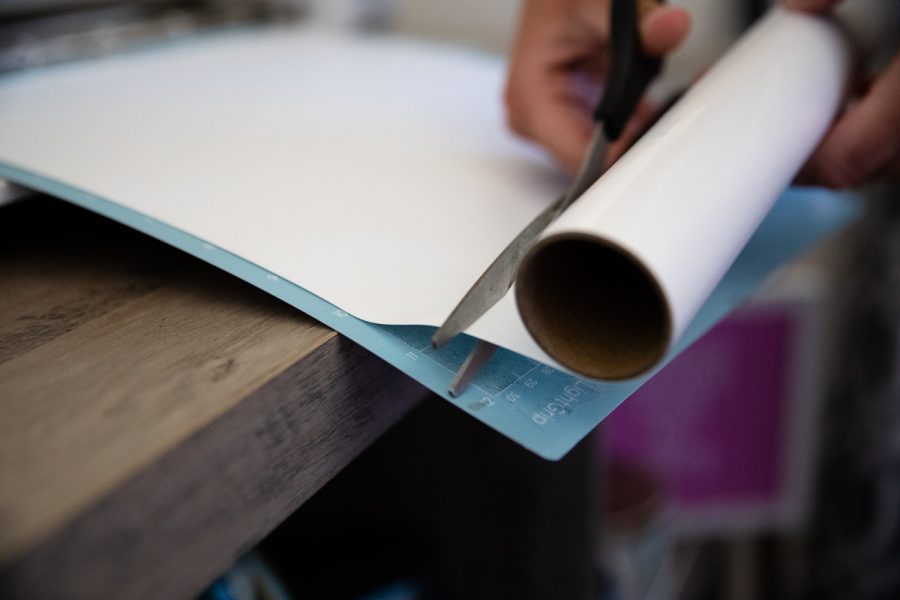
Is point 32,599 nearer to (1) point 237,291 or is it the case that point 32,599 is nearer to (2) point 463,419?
(1) point 237,291

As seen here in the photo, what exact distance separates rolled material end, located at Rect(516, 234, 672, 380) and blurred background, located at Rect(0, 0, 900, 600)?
27 centimetres

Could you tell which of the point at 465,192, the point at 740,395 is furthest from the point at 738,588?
the point at 465,192

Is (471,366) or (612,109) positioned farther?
(612,109)

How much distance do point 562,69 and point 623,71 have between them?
81mm

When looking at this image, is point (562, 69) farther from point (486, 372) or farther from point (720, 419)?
point (720, 419)

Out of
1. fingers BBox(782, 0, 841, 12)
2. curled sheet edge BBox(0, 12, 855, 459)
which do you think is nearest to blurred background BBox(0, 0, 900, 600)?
curled sheet edge BBox(0, 12, 855, 459)

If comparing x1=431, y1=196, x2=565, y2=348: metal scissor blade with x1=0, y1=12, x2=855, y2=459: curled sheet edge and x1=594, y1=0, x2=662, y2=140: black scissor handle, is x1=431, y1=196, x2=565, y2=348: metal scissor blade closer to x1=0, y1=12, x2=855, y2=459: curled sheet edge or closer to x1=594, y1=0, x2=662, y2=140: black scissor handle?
x1=0, y1=12, x2=855, y2=459: curled sheet edge

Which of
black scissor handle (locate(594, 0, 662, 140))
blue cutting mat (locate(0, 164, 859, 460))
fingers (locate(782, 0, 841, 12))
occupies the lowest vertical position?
blue cutting mat (locate(0, 164, 859, 460))

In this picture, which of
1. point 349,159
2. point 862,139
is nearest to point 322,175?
point 349,159

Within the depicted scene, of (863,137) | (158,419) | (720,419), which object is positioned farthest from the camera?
(720,419)

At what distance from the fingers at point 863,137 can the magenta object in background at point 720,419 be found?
0.57m

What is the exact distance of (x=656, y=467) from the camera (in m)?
1.02

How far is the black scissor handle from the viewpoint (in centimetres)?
41

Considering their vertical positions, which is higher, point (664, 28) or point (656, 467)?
point (664, 28)
